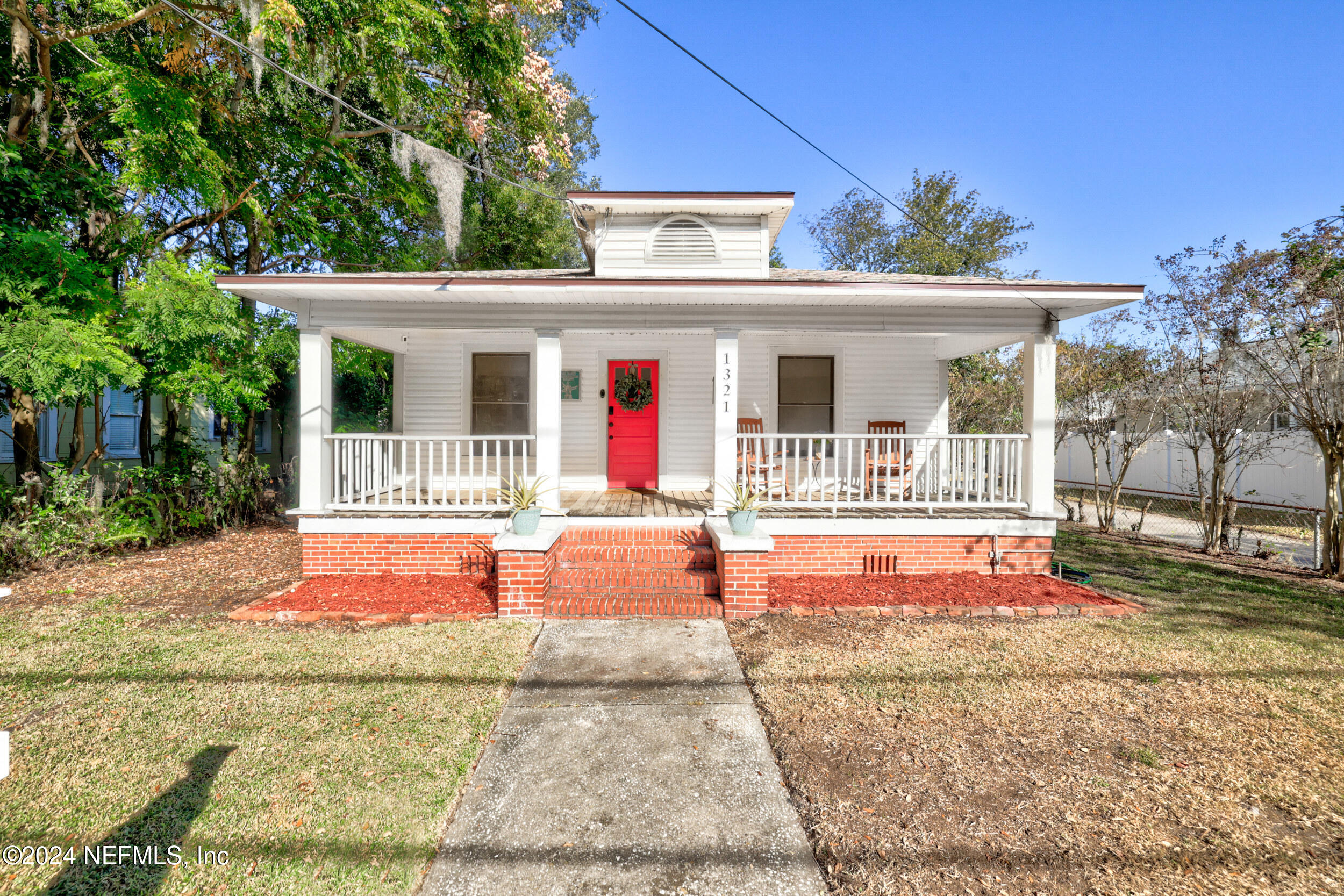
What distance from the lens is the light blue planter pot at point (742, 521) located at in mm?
5414

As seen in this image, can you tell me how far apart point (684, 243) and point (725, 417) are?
2738 mm

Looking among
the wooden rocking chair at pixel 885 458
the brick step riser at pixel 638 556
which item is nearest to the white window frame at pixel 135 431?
the brick step riser at pixel 638 556

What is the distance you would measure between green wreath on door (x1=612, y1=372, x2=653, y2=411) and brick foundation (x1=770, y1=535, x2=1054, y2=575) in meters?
3.49

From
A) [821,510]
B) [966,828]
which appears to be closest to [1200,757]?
[966,828]

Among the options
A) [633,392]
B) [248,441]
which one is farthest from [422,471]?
[248,441]

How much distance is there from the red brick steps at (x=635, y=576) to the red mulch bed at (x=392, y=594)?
0.82 m

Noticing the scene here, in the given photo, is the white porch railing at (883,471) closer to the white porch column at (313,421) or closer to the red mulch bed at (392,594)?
the red mulch bed at (392,594)

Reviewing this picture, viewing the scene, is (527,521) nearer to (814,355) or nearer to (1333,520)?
(814,355)

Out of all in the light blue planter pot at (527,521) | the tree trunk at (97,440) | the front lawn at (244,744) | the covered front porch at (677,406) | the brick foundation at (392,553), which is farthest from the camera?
the covered front porch at (677,406)

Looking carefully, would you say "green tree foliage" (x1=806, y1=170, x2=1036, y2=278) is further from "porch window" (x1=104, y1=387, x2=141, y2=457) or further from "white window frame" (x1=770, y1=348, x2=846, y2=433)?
"porch window" (x1=104, y1=387, x2=141, y2=457)

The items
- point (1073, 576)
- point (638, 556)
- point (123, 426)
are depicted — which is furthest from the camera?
point (123, 426)

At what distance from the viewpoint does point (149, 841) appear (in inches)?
92.4

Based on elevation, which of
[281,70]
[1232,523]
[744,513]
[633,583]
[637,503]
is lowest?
[633,583]

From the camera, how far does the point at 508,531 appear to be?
5613 mm
